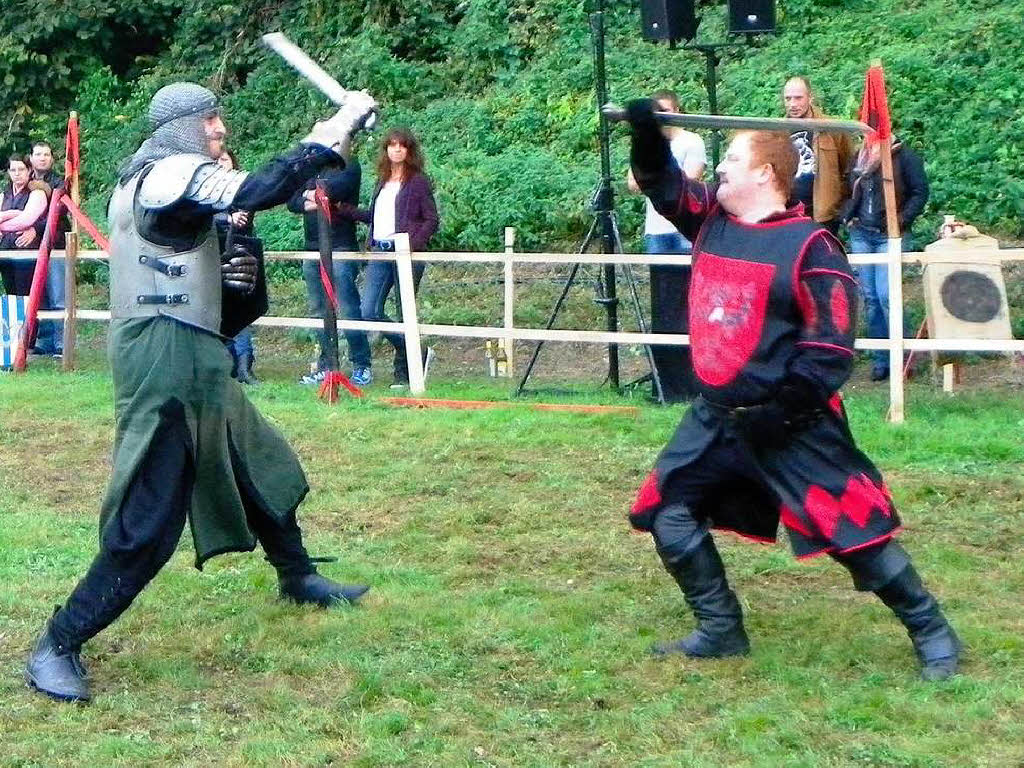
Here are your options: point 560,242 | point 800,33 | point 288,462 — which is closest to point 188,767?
point 288,462

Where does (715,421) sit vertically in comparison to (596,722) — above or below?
above

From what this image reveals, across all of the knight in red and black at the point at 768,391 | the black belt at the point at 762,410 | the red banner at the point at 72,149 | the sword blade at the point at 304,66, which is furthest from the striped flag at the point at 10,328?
the black belt at the point at 762,410

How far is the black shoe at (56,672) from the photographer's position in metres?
4.72

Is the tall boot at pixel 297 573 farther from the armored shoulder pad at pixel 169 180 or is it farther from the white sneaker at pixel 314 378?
the white sneaker at pixel 314 378

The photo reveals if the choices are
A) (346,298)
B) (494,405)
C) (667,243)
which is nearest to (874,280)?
(667,243)

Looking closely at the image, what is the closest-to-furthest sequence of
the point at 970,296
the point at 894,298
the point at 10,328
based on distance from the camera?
the point at 894,298, the point at 970,296, the point at 10,328

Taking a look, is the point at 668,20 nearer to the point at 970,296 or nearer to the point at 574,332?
the point at 574,332

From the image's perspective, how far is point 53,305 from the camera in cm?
1247

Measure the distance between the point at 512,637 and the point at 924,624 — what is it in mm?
1351

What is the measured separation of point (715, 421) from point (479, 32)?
13.6 m

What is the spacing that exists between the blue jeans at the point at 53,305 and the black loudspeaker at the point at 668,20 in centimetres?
517

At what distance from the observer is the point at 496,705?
182 inches

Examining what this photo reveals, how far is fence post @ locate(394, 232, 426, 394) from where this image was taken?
10.3 m

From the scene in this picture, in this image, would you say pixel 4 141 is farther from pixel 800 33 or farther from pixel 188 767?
pixel 188 767
